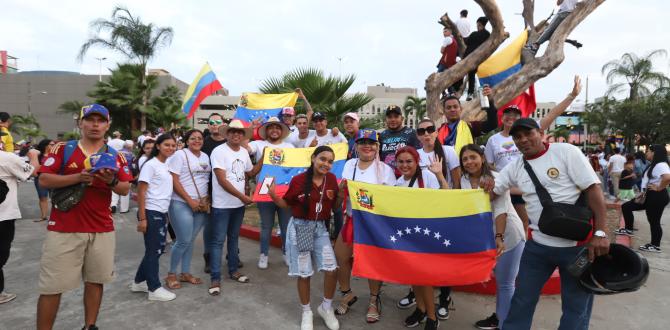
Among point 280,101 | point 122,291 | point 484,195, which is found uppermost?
point 280,101

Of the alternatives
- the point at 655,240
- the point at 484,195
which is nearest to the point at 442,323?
the point at 484,195

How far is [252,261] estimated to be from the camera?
5.69 metres

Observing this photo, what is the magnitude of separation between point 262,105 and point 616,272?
22.3ft

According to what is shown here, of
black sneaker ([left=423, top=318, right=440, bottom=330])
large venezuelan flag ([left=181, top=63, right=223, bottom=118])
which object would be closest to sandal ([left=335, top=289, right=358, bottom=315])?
black sneaker ([left=423, top=318, right=440, bottom=330])

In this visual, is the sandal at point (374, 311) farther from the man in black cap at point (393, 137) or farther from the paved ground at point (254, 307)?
the man in black cap at point (393, 137)

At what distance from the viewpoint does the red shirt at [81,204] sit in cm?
296

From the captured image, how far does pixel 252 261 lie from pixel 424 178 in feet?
10.4

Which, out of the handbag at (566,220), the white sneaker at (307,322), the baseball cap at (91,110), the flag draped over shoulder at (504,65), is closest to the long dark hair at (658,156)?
the flag draped over shoulder at (504,65)

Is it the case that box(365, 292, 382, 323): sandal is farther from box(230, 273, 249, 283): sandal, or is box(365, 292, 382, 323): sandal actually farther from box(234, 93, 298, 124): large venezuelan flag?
box(234, 93, 298, 124): large venezuelan flag

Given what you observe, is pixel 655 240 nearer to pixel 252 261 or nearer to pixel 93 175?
pixel 252 261

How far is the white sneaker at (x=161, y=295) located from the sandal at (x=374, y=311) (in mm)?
2147

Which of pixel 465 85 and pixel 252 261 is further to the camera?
pixel 465 85

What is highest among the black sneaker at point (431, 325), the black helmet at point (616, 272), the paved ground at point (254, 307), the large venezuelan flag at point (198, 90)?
the large venezuelan flag at point (198, 90)

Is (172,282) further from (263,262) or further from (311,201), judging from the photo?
(311,201)
